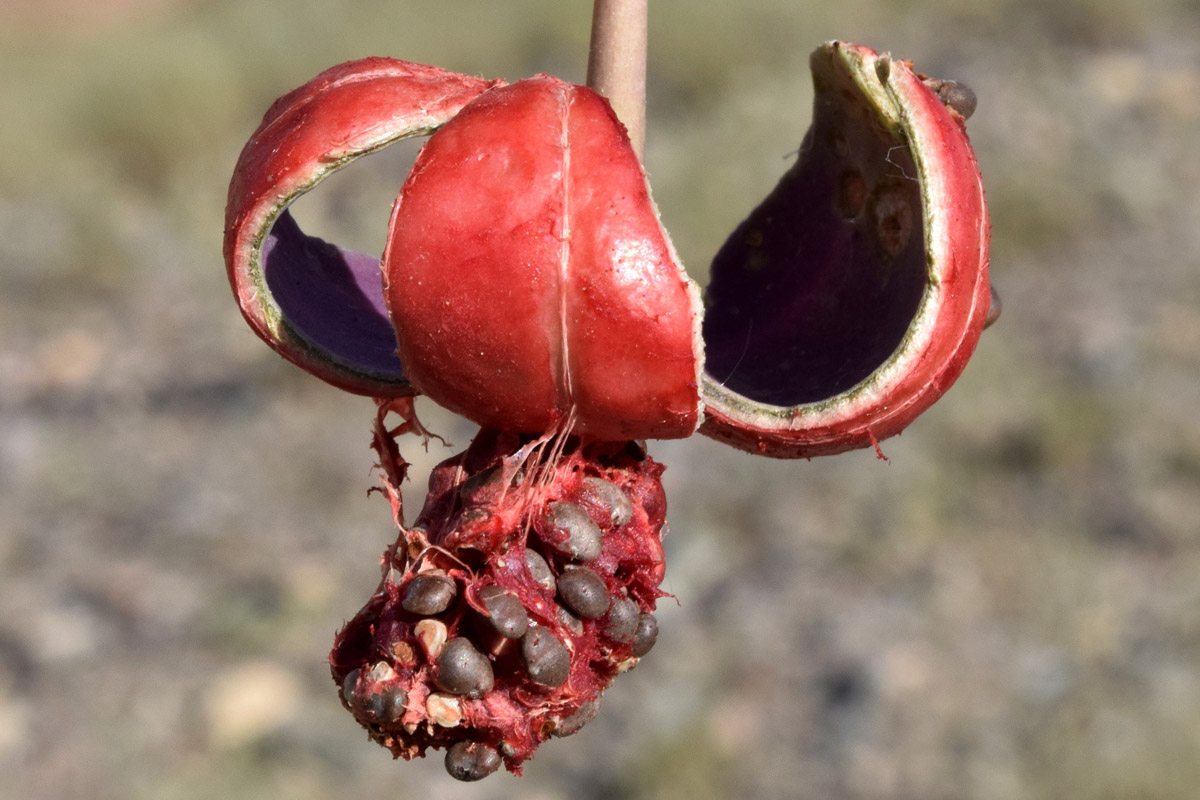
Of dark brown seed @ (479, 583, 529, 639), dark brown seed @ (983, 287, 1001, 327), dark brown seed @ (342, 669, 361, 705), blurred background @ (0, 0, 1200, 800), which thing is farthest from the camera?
blurred background @ (0, 0, 1200, 800)

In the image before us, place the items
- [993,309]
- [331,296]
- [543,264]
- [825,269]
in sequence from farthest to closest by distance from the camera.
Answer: [825,269] < [331,296] < [993,309] < [543,264]

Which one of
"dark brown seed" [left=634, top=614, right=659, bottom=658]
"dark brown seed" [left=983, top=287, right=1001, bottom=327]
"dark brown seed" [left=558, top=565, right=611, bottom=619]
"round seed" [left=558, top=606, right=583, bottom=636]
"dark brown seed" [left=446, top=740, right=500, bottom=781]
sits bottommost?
"dark brown seed" [left=446, top=740, right=500, bottom=781]

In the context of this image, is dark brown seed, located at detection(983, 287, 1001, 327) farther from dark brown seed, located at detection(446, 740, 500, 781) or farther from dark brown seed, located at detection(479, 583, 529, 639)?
dark brown seed, located at detection(446, 740, 500, 781)

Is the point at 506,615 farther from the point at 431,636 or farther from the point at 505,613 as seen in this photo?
the point at 431,636

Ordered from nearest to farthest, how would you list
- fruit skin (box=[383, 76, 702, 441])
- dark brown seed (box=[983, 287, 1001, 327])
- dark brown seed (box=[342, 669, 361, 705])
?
fruit skin (box=[383, 76, 702, 441]) → dark brown seed (box=[342, 669, 361, 705]) → dark brown seed (box=[983, 287, 1001, 327])

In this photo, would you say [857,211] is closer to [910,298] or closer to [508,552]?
[910,298]

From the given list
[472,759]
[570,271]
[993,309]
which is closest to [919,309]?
[993,309]

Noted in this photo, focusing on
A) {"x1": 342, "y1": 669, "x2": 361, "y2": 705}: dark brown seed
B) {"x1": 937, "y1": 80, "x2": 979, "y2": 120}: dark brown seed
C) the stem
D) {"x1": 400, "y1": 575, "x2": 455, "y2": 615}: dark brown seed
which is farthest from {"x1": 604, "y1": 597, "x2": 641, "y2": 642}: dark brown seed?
{"x1": 937, "y1": 80, "x2": 979, "y2": 120}: dark brown seed

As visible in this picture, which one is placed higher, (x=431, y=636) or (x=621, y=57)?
(x=621, y=57)
